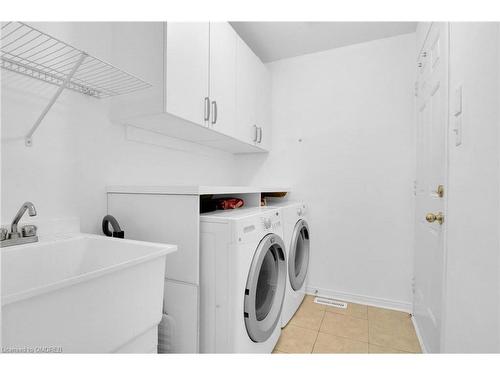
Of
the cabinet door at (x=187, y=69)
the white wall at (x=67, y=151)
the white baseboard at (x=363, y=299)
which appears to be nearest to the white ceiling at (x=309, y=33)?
the cabinet door at (x=187, y=69)

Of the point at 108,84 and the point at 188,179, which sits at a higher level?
the point at 108,84

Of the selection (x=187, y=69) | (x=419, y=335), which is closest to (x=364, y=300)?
(x=419, y=335)

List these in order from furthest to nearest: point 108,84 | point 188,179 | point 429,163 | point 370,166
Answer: point 370,166 → point 188,179 → point 429,163 → point 108,84

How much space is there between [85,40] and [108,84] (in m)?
0.27

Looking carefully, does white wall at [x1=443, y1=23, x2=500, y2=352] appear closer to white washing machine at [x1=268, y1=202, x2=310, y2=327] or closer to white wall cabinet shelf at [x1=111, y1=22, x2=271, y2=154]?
white washing machine at [x1=268, y1=202, x2=310, y2=327]

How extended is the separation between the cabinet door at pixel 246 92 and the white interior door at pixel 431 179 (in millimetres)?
1266

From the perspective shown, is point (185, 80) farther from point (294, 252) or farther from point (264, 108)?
point (294, 252)

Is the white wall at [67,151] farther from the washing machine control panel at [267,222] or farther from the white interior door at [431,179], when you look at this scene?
the white interior door at [431,179]

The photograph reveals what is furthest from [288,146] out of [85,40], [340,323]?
[85,40]

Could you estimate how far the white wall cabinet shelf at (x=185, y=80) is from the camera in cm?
126
